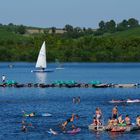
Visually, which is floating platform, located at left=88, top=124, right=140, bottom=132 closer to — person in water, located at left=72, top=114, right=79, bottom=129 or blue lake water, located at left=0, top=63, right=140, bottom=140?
blue lake water, located at left=0, top=63, right=140, bottom=140

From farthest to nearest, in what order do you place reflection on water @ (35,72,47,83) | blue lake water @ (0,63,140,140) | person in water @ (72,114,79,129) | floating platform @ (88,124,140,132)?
reflection on water @ (35,72,47,83)
person in water @ (72,114,79,129)
floating platform @ (88,124,140,132)
blue lake water @ (0,63,140,140)

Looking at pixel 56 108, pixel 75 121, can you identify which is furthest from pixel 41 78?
pixel 75 121

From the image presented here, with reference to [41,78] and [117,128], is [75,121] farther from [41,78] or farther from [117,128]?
[41,78]

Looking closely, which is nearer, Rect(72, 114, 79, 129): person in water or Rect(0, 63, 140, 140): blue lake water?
Rect(0, 63, 140, 140): blue lake water

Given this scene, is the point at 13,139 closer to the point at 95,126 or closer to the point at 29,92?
the point at 95,126

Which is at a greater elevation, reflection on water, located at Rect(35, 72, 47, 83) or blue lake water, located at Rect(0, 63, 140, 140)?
reflection on water, located at Rect(35, 72, 47, 83)

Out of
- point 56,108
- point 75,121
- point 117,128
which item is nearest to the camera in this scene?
point 117,128

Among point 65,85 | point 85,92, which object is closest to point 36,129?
point 85,92

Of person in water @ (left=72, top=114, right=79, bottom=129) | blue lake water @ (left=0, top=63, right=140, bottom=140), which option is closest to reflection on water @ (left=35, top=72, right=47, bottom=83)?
blue lake water @ (left=0, top=63, right=140, bottom=140)

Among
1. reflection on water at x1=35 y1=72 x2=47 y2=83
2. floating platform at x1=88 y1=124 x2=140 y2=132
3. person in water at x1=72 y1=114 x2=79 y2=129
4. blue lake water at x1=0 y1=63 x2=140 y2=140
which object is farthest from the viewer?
reflection on water at x1=35 y1=72 x2=47 y2=83

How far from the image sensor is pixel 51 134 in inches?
3120

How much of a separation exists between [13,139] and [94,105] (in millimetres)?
34020

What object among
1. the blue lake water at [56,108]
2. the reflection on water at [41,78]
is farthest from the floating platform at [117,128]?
the reflection on water at [41,78]

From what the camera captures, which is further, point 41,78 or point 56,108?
point 41,78
